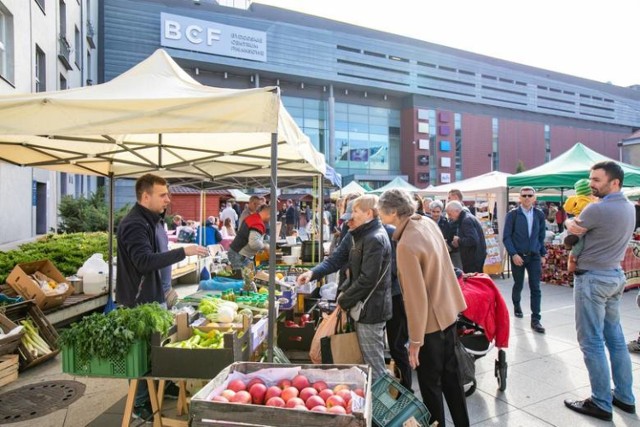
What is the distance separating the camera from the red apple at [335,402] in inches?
83.7

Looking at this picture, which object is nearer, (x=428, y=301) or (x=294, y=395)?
(x=294, y=395)

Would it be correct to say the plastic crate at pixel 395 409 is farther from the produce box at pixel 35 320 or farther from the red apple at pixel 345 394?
the produce box at pixel 35 320

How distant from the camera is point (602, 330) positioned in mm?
3395

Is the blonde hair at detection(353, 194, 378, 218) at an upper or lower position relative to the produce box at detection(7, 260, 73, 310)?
upper

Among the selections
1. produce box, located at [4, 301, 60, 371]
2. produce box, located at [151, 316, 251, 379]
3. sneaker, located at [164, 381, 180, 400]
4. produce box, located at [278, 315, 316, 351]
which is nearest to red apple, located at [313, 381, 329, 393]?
produce box, located at [151, 316, 251, 379]

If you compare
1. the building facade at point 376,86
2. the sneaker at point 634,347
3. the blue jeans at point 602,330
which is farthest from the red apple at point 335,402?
the building facade at point 376,86

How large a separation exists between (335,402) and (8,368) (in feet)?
13.1

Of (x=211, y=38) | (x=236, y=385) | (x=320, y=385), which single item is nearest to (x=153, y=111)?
(x=236, y=385)

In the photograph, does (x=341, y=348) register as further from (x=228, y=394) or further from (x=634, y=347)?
(x=634, y=347)

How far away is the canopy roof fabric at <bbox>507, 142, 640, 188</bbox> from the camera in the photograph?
351 inches

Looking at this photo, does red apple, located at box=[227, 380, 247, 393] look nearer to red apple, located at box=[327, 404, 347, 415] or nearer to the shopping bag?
red apple, located at box=[327, 404, 347, 415]

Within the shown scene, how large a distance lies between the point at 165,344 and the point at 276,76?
145ft

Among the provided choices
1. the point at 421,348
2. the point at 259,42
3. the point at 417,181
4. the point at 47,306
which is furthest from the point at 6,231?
the point at 417,181

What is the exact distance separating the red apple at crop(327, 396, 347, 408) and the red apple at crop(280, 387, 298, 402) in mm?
191
